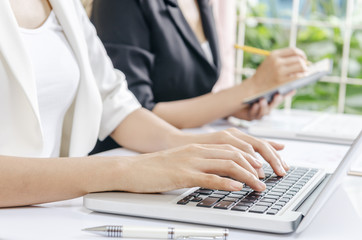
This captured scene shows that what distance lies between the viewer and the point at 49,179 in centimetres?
86

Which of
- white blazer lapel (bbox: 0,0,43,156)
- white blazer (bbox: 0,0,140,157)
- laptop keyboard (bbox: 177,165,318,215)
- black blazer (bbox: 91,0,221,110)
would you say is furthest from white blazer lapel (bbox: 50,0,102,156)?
laptop keyboard (bbox: 177,165,318,215)

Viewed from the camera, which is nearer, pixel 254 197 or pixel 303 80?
pixel 254 197

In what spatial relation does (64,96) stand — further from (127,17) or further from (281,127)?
(281,127)

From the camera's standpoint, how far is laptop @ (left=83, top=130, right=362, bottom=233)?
0.76 metres

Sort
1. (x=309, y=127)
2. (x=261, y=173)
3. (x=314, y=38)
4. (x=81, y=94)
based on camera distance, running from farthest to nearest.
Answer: (x=314, y=38) < (x=309, y=127) < (x=81, y=94) < (x=261, y=173)

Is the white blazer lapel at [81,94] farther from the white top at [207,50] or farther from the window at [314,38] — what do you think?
the window at [314,38]

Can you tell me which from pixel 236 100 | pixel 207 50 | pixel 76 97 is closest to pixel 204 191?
pixel 76 97

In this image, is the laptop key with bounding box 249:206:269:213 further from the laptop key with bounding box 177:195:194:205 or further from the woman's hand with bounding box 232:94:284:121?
the woman's hand with bounding box 232:94:284:121

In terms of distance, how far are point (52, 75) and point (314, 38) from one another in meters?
3.24

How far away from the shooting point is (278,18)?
418 cm

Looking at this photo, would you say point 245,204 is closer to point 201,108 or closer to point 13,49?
point 13,49

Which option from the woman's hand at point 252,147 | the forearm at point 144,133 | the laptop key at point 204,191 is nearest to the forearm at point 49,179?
the laptop key at point 204,191

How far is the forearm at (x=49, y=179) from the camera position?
853 mm

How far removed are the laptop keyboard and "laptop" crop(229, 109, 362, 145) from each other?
1.87ft
